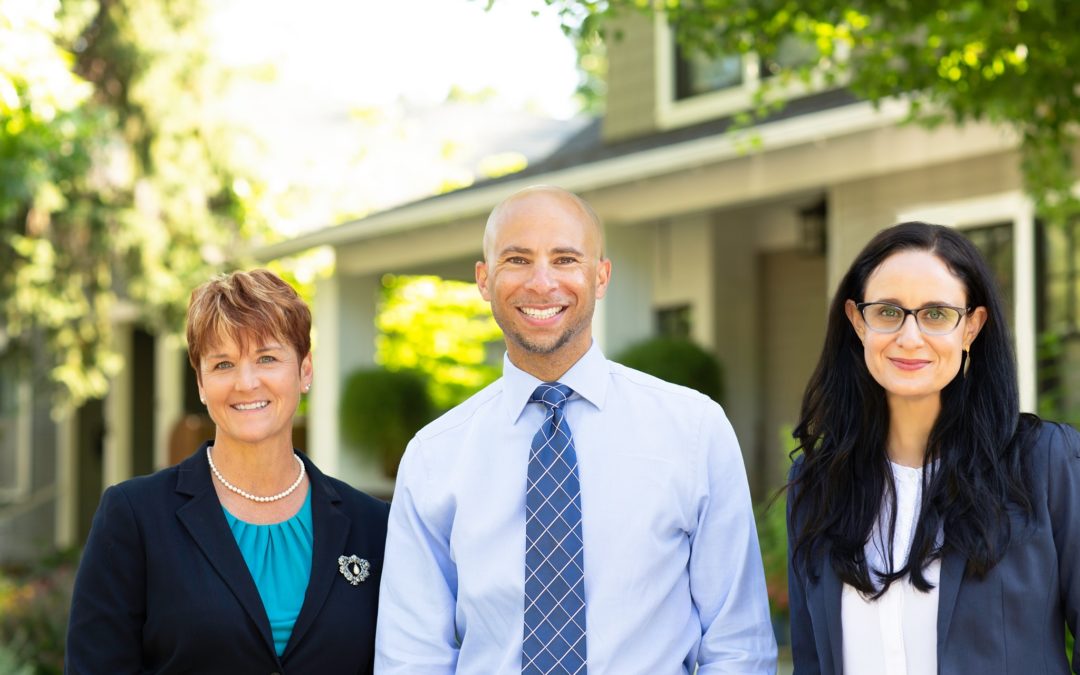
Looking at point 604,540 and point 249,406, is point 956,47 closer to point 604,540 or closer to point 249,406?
point 604,540

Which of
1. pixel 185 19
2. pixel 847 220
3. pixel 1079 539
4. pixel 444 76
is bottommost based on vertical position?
pixel 1079 539

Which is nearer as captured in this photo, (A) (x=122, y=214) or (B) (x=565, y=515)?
(B) (x=565, y=515)

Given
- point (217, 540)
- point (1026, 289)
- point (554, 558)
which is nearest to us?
point (554, 558)

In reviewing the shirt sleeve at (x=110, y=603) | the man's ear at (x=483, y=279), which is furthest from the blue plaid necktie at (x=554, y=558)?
the shirt sleeve at (x=110, y=603)

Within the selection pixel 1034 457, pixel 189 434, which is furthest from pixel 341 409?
pixel 1034 457

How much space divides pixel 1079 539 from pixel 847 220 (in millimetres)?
7094

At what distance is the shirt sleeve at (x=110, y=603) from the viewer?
3045mm

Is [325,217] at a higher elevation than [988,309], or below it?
higher

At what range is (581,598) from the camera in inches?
119

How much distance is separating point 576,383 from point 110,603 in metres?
1.16

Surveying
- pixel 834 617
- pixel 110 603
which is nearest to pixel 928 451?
pixel 834 617

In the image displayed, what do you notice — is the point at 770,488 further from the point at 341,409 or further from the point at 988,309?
the point at 988,309

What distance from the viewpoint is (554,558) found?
3.04 metres

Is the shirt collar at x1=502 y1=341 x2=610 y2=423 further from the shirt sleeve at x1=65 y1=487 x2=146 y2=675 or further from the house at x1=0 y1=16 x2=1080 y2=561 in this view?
the house at x1=0 y1=16 x2=1080 y2=561
